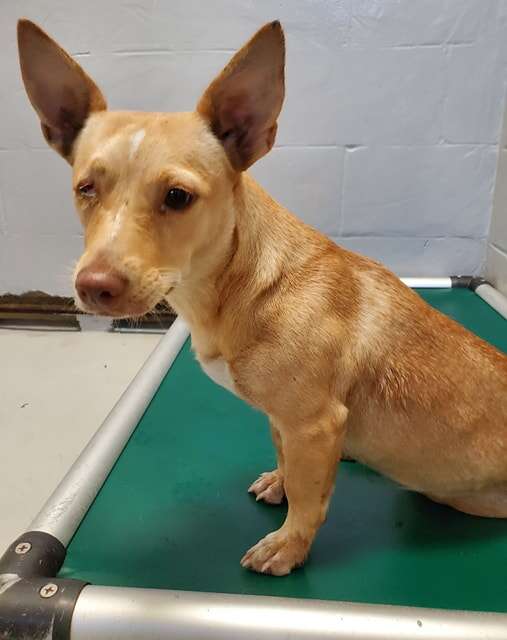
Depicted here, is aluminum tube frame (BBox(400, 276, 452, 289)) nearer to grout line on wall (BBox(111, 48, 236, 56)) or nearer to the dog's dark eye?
grout line on wall (BBox(111, 48, 236, 56))

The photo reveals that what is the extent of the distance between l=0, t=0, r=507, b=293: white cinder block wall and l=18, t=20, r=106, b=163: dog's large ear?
1.22m

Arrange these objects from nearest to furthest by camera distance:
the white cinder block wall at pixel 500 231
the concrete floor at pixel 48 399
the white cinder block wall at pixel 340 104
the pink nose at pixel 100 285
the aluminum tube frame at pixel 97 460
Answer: the pink nose at pixel 100 285 → the aluminum tube frame at pixel 97 460 → the concrete floor at pixel 48 399 → the white cinder block wall at pixel 340 104 → the white cinder block wall at pixel 500 231

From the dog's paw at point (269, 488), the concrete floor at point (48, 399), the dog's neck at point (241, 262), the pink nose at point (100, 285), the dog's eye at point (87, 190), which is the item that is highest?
the dog's eye at point (87, 190)

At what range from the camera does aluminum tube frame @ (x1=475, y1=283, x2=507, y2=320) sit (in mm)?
1893

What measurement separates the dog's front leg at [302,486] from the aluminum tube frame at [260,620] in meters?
0.13

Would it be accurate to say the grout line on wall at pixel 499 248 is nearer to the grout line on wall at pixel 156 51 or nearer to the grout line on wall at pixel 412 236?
the grout line on wall at pixel 412 236

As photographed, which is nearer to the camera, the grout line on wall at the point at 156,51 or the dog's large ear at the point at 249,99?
the dog's large ear at the point at 249,99

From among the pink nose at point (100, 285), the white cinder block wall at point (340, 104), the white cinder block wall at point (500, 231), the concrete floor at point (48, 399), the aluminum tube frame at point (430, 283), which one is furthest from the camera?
the aluminum tube frame at point (430, 283)

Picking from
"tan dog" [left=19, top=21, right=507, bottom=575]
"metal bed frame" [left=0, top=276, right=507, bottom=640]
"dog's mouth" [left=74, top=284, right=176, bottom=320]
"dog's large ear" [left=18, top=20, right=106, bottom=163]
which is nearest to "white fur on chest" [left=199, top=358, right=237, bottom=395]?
"tan dog" [left=19, top=21, right=507, bottom=575]

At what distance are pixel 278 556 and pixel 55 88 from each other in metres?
0.86

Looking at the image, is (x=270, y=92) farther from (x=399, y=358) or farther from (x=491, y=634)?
(x=491, y=634)

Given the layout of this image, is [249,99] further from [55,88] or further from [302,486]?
[302,486]

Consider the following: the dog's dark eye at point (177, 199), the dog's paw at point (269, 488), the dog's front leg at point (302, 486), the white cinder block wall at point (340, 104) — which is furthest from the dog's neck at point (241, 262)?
the white cinder block wall at point (340, 104)

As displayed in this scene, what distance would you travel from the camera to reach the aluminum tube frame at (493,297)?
1893 millimetres
